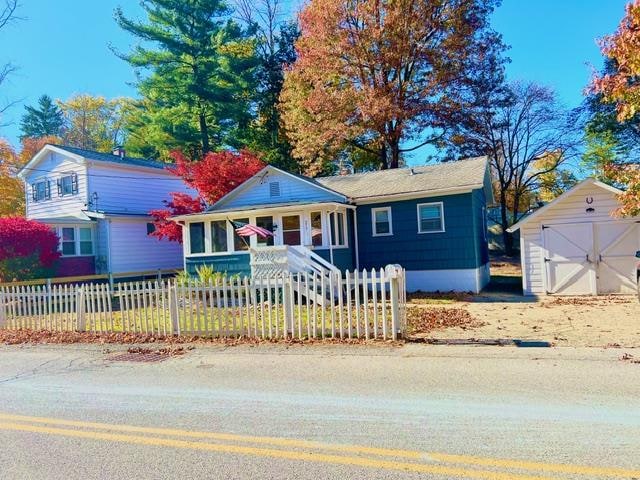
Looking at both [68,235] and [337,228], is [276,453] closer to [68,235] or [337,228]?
[337,228]

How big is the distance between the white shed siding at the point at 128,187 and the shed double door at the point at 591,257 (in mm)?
20825

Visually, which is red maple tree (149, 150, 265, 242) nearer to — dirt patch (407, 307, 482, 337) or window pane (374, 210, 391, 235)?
window pane (374, 210, 391, 235)

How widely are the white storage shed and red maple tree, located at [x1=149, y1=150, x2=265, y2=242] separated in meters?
11.9

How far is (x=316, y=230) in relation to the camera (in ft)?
55.9

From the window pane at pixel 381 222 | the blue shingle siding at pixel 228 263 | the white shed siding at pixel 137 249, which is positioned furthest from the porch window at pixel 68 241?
the window pane at pixel 381 222

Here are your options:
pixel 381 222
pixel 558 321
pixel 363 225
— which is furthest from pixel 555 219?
pixel 363 225

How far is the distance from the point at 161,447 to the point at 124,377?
3.07 m

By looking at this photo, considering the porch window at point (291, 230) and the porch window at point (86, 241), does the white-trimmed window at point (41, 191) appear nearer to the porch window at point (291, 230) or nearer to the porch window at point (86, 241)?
the porch window at point (86, 241)

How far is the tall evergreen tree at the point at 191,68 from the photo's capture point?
31.5 meters

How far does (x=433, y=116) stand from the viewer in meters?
26.9

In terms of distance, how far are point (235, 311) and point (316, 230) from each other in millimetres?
7641

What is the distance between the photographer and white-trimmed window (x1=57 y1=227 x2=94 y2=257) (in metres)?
23.0

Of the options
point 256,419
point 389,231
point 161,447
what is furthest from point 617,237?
point 161,447

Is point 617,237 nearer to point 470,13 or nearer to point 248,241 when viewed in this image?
point 248,241
